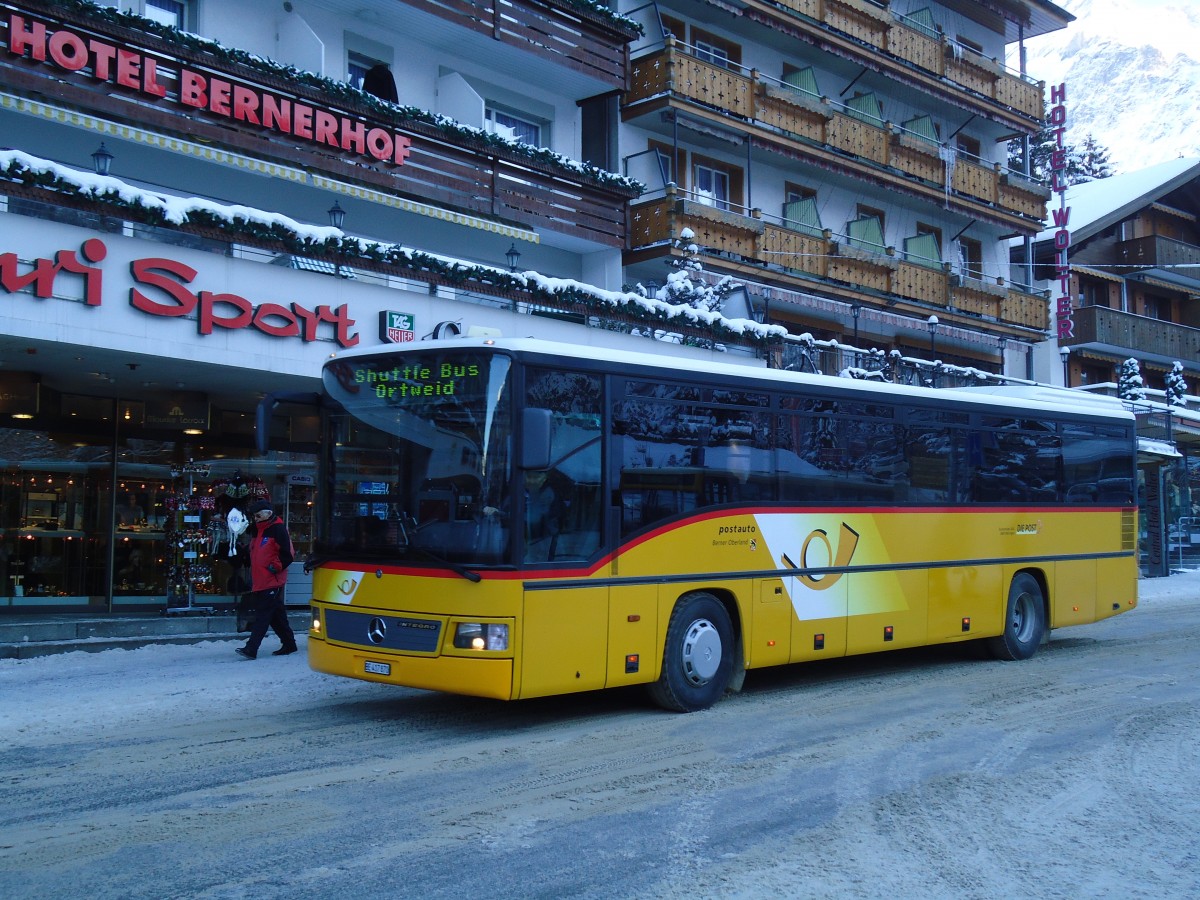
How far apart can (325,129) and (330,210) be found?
4.14ft

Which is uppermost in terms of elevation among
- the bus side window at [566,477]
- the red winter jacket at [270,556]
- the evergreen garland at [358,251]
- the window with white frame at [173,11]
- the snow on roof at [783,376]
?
the window with white frame at [173,11]

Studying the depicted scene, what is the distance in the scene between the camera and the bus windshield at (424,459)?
8.40 meters

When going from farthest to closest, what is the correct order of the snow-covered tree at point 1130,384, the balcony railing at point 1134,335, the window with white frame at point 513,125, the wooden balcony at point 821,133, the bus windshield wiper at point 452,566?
1. the balcony railing at point 1134,335
2. the snow-covered tree at point 1130,384
3. the wooden balcony at point 821,133
4. the window with white frame at point 513,125
5. the bus windshield wiper at point 452,566

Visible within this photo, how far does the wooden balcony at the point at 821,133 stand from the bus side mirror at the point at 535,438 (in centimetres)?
1540

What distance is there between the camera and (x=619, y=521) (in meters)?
9.16

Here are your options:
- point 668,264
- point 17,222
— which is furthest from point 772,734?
point 668,264

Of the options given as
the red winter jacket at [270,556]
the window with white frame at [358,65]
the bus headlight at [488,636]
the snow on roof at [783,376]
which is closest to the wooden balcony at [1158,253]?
the snow on roof at [783,376]

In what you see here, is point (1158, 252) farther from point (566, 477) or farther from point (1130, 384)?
point (566, 477)

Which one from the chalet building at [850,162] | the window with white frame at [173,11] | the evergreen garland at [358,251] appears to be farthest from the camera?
the chalet building at [850,162]

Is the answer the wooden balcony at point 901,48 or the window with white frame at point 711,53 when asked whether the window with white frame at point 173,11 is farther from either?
the wooden balcony at point 901,48

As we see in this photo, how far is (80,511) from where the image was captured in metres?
15.7

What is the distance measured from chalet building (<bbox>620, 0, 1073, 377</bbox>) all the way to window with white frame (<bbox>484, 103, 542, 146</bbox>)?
1921mm

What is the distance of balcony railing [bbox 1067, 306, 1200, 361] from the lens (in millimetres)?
35750

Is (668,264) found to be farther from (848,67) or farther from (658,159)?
(848,67)
